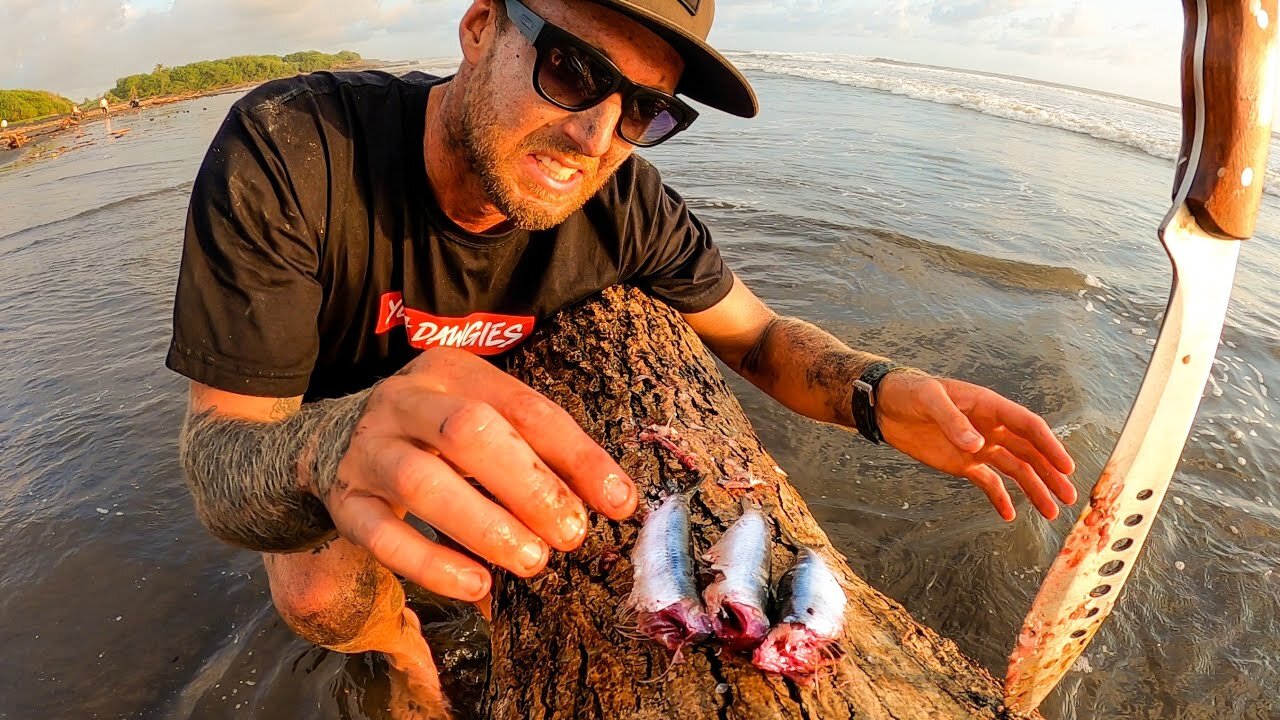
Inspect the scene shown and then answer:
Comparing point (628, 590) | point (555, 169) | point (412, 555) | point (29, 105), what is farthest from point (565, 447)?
point (29, 105)

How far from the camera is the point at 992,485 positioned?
8.23ft

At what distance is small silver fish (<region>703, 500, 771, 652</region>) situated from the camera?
160 cm

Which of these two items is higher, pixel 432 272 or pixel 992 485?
pixel 432 272

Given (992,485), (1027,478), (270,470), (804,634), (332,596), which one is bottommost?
(332,596)

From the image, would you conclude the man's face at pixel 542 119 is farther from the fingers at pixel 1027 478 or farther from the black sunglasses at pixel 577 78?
the fingers at pixel 1027 478

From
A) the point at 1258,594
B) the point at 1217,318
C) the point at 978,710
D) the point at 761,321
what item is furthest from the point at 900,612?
the point at 1258,594

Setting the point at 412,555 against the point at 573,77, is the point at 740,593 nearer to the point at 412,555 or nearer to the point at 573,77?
the point at 412,555

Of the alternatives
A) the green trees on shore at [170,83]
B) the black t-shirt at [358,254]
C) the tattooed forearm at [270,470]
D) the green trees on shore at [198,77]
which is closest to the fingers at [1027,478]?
the black t-shirt at [358,254]

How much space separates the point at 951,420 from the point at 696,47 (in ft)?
5.43

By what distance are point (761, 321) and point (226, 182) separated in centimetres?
259

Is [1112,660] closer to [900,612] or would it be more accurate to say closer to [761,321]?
[900,612]

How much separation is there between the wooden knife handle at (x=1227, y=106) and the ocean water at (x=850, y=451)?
8.03ft

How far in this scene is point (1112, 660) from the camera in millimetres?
3158

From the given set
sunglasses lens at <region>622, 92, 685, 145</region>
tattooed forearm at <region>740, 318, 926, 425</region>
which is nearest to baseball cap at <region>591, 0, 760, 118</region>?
sunglasses lens at <region>622, 92, 685, 145</region>
